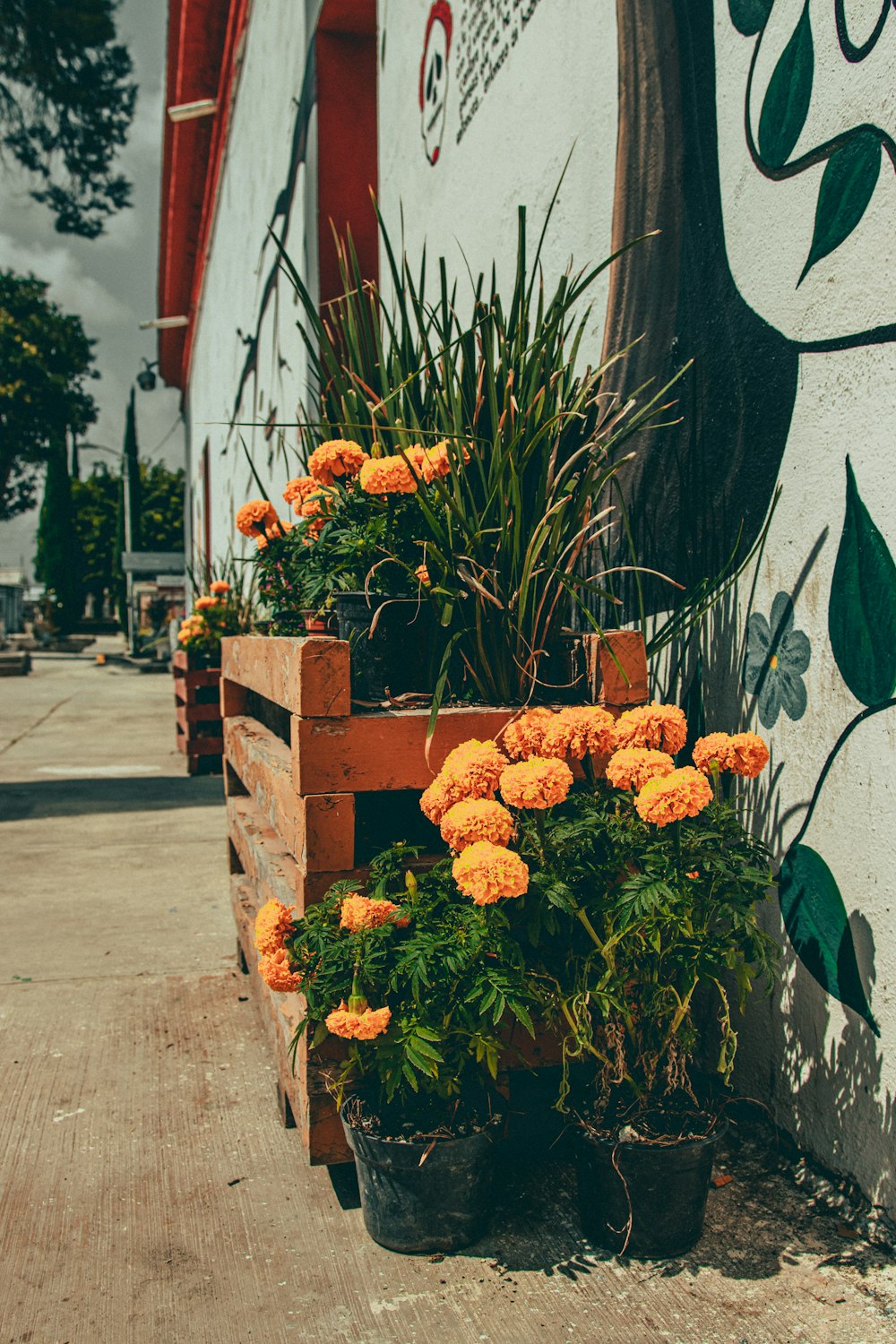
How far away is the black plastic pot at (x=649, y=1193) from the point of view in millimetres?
1724

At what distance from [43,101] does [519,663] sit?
1103 centimetres

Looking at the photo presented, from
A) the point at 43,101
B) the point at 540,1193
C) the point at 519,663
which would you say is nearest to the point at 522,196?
the point at 519,663

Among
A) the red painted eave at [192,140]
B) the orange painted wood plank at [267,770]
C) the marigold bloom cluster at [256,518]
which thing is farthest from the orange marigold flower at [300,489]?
the red painted eave at [192,140]

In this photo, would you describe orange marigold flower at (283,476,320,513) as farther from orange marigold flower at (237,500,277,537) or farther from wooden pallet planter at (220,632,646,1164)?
wooden pallet planter at (220,632,646,1164)

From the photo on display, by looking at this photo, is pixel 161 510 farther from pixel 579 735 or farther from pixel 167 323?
pixel 579 735

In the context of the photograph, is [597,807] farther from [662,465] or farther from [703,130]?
[703,130]

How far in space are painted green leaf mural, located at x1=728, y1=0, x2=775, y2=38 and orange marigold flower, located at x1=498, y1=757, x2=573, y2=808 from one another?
4.96ft

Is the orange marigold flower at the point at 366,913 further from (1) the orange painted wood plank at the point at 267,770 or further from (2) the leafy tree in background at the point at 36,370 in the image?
(2) the leafy tree in background at the point at 36,370

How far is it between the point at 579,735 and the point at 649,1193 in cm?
75

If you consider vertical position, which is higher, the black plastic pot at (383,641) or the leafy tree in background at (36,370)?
the leafy tree in background at (36,370)

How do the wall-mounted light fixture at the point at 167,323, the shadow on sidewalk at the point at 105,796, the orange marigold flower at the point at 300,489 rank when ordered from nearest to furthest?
the orange marigold flower at the point at 300,489
the shadow on sidewalk at the point at 105,796
the wall-mounted light fixture at the point at 167,323

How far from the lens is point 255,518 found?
10.1ft

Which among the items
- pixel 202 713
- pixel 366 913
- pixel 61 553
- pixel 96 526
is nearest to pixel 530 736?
pixel 366 913

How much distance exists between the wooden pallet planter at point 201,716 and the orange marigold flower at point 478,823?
5.47m
